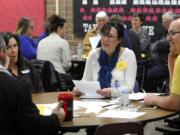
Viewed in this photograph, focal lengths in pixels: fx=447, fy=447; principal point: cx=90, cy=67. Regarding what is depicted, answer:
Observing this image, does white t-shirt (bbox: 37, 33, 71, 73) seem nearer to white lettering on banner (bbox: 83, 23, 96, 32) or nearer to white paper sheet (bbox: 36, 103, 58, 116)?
white lettering on banner (bbox: 83, 23, 96, 32)

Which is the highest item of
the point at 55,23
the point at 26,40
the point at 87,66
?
the point at 55,23

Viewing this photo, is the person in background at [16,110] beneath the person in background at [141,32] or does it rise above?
beneath

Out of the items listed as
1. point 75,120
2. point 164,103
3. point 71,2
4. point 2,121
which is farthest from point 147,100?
point 71,2

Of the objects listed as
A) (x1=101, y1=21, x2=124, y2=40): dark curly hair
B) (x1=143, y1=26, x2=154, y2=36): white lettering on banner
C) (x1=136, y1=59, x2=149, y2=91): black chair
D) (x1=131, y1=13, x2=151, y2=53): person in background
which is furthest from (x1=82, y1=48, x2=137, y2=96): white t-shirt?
(x1=143, y1=26, x2=154, y2=36): white lettering on banner

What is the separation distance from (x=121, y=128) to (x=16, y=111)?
63 cm

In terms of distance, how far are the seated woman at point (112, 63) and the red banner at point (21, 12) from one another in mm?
4467

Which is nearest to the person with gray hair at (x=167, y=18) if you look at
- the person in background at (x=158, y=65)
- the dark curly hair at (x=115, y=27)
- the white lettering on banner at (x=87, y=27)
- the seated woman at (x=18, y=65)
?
the person in background at (x=158, y=65)

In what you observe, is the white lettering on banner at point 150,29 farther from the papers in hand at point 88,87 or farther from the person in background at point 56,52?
the papers in hand at point 88,87

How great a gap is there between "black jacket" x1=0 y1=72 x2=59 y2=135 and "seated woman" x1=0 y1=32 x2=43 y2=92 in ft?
5.13

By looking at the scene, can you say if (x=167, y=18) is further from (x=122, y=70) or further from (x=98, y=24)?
(x=122, y=70)

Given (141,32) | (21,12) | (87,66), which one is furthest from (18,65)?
(21,12)

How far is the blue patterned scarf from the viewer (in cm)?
420

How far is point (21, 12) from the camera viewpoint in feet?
28.6

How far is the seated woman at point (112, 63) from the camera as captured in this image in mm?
4168
